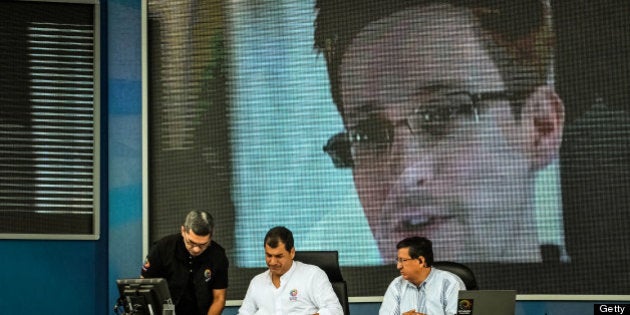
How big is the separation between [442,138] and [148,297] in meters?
2.72

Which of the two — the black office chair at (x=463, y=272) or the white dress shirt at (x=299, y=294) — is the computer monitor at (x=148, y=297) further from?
the black office chair at (x=463, y=272)

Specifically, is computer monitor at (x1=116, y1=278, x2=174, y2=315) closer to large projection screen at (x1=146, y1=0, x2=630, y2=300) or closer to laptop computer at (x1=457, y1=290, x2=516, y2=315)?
laptop computer at (x1=457, y1=290, x2=516, y2=315)

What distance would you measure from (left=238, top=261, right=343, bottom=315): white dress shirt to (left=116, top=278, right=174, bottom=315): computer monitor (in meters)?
0.95

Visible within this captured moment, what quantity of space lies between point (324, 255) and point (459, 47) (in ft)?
6.19

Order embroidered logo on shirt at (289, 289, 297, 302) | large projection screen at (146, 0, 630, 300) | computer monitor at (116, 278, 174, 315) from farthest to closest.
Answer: large projection screen at (146, 0, 630, 300) < embroidered logo on shirt at (289, 289, 297, 302) < computer monitor at (116, 278, 174, 315)

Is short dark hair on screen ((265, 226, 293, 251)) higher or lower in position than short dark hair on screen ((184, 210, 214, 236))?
lower

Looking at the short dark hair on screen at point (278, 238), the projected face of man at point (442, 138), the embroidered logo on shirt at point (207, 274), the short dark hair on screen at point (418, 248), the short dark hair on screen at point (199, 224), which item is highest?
the projected face of man at point (442, 138)

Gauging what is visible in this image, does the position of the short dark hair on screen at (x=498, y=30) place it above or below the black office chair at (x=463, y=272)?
above

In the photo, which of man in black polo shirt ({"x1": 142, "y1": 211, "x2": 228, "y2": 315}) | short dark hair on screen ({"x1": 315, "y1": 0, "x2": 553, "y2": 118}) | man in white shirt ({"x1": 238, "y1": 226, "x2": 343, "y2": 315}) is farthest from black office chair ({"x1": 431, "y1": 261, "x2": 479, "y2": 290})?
short dark hair on screen ({"x1": 315, "y1": 0, "x2": 553, "y2": 118})

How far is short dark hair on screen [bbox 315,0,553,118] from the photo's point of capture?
621 cm

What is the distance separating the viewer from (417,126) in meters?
6.31

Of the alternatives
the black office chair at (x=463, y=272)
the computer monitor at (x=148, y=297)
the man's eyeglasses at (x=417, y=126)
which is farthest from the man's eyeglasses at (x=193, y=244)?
the man's eyeglasses at (x=417, y=126)

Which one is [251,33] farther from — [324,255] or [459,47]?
[324,255]

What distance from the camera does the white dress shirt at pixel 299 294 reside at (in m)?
5.01
